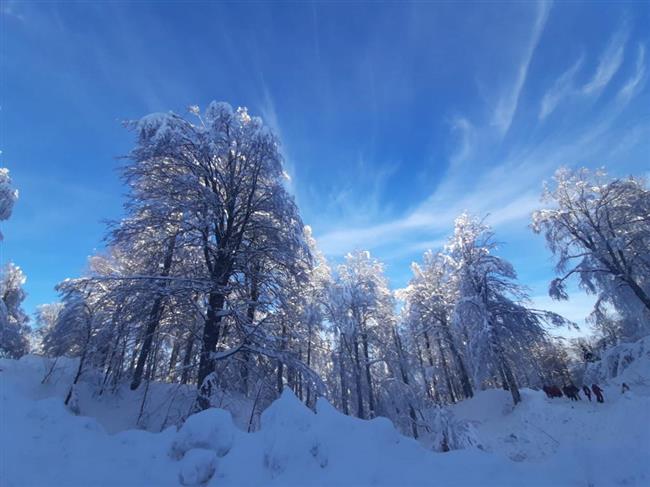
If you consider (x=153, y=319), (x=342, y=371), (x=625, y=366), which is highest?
(x=153, y=319)

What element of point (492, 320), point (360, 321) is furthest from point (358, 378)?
point (492, 320)

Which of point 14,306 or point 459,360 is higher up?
point 14,306

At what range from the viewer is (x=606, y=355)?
1395cm

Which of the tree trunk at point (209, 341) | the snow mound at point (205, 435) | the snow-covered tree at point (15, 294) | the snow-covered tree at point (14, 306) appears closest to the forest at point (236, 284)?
the tree trunk at point (209, 341)

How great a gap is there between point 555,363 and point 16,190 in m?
50.0

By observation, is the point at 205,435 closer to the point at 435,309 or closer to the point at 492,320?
the point at 492,320

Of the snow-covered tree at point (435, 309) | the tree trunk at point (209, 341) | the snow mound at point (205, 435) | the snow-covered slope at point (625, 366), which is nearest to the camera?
the snow mound at point (205, 435)

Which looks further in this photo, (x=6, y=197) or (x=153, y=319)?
(x=6, y=197)

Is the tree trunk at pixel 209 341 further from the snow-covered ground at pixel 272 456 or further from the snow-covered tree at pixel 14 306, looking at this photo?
the snow-covered tree at pixel 14 306

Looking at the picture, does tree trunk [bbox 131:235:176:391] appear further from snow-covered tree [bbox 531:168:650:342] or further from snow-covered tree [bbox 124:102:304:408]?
snow-covered tree [bbox 531:168:650:342]

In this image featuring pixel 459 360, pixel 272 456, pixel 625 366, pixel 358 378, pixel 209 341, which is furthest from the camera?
pixel 459 360

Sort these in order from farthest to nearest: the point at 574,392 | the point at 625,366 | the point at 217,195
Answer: the point at 574,392 → the point at 625,366 → the point at 217,195

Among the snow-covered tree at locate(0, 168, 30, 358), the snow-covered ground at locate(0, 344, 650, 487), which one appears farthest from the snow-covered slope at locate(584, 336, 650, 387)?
the snow-covered tree at locate(0, 168, 30, 358)

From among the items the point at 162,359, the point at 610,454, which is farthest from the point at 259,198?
the point at 610,454
